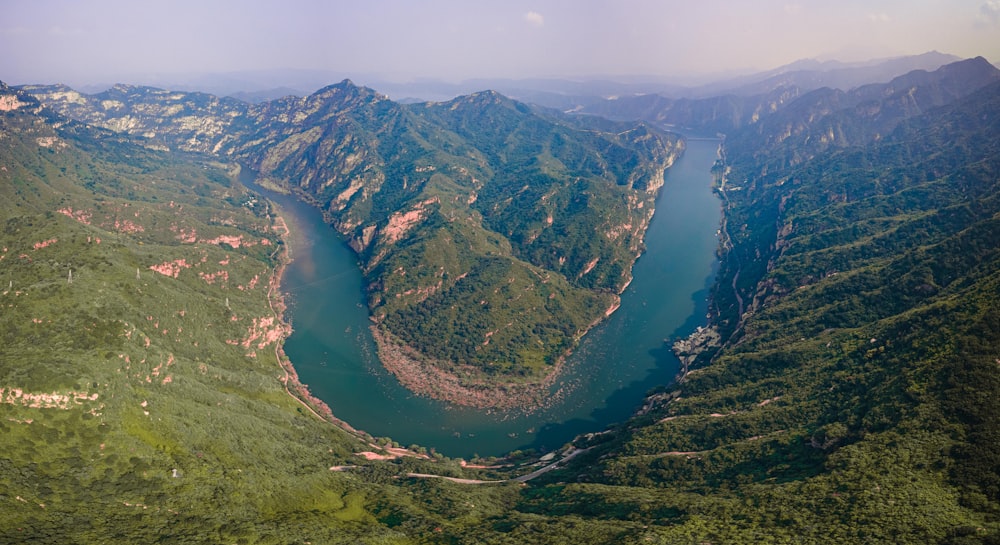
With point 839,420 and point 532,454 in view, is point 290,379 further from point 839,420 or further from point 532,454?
point 839,420

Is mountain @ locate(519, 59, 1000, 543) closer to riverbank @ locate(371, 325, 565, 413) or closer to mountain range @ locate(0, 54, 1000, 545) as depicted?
mountain range @ locate(0, 54, 1000, 545)

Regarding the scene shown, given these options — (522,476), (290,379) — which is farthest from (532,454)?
(290,379)

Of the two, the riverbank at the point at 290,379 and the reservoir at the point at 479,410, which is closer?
the reservoir at the point at 479,410

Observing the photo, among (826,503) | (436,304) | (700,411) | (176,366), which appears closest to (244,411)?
(176,366)

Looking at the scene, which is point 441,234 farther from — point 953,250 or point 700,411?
point 953,250

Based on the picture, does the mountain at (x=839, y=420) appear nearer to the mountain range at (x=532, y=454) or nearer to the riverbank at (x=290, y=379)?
the mountain range at (x=532, y=454)

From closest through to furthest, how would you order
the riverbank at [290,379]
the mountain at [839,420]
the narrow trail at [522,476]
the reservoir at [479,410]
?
the mountain at [839,420] → the narrow trail at [522,476] → the reservoir at [479,410] → the riverbank at [290,379]

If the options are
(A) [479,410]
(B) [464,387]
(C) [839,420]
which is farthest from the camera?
(B) [464,387]

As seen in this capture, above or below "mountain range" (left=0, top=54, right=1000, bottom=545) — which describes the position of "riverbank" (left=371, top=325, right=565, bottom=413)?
below

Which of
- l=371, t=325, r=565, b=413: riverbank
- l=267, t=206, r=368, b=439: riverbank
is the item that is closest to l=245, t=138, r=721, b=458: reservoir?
l=267, t=206, r=368, b=439: riverbank

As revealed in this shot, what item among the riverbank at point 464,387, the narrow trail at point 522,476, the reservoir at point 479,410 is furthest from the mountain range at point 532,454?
the riverbank at point 464,387

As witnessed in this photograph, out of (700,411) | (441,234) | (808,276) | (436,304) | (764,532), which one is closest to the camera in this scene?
(764,532)
